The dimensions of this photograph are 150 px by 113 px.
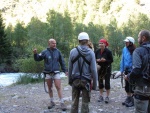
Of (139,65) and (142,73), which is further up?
(139,65)

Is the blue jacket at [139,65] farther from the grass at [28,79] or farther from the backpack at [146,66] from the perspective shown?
the grass at [28,79]

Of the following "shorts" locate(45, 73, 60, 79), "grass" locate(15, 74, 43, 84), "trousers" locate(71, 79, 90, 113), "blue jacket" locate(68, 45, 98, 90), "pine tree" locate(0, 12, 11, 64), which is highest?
"pine tree" locate(0, 12, 11, 64)

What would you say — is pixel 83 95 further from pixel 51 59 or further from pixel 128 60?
pixel 128 60

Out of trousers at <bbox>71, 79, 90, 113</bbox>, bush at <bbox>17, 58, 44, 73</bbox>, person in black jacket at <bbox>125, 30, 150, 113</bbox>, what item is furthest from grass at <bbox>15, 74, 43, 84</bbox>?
person in black jacket at <bbox>125, 30, 150, 113</bbox>

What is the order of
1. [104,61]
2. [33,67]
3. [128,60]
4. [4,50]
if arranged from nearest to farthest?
1. [128,60]
2. [104,61]
3. [33,67]
4. [4,50]

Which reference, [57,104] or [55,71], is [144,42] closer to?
[55,71]

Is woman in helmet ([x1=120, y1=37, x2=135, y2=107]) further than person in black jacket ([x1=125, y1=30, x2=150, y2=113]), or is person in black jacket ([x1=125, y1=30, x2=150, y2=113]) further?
woman in helmet ([x1=120, y1=37, x2=135, y2=107])

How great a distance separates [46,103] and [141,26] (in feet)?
118

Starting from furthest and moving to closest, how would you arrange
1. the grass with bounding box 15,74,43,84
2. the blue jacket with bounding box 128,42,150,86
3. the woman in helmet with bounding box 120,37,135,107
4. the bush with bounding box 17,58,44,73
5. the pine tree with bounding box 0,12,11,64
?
the pine tree with bounding box 0,12,11,64 → the bush with bounding box 17,58,44,73 → the grass with bounding box 15,74,43,84 → the woman in helmet with bounding box 120,37,135,107 → the blue jacket with bounding box 128,42,150,86

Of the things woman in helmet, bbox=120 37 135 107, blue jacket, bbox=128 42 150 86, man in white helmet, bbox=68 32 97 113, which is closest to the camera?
blue jacket, bbox=128 42 150 86

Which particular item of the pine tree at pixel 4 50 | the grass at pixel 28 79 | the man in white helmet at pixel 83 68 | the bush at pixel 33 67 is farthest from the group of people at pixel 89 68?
the pine tree at pixel 4 50

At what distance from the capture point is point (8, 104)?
26.9 ft

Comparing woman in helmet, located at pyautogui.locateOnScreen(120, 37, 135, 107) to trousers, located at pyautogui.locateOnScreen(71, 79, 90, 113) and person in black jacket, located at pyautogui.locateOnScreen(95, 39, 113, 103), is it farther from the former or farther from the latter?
trousers, located at pyautogui.locateOnScreen(71, 79, 90, 113)

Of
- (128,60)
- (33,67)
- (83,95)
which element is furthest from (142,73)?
(33,67)
